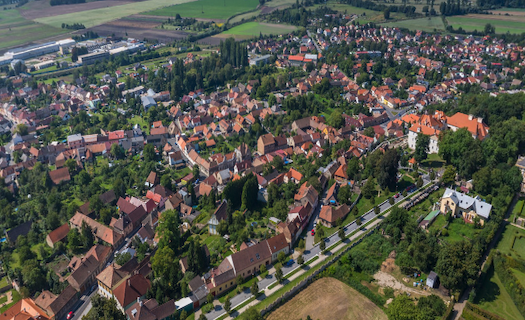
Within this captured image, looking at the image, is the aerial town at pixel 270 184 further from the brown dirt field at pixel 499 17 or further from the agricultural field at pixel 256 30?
the agricultural field at pixel 256 30

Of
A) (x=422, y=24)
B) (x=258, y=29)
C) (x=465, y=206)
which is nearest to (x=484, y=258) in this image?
(x=465, y=206)

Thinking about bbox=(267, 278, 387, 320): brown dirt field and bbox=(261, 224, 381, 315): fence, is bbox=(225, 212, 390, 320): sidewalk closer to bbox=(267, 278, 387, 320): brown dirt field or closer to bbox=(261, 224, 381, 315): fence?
bbox=(261, 224, 381, 315): fence

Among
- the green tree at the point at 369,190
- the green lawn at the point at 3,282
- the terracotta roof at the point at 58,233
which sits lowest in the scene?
the green lawn at the point at 3,282

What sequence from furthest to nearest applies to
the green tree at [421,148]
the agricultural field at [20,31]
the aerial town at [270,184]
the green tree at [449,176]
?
the agricultural field at [20,31], the green tree at [421,148], the green tree at [449,176], the aerial town at [270,184]

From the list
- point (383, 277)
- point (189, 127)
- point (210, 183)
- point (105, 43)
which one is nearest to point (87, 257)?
point (210, 183)

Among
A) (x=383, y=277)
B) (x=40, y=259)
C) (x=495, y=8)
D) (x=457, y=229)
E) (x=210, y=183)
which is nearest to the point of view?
(x=383, y=277)

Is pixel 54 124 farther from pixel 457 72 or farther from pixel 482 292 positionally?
pixel 457 72

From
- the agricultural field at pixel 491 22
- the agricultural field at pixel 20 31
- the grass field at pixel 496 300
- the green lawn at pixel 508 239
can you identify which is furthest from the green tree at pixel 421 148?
the agricultural field at pixel 20 31
